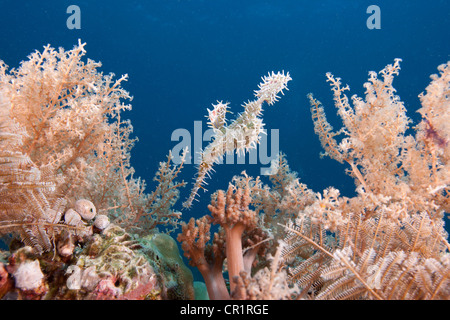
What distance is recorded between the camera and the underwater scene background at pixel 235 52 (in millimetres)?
30422

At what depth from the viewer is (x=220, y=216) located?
2.46 m

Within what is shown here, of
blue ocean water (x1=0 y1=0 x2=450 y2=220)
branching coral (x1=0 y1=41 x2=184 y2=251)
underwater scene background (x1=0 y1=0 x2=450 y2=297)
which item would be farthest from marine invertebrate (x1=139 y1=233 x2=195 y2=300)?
blue ocean water (x1=0 y1=0 x2=450 y2=220)

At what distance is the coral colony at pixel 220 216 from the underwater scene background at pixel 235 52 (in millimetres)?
25424

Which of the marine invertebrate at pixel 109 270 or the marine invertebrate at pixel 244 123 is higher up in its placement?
the marine invertebrate at pixel 244 123

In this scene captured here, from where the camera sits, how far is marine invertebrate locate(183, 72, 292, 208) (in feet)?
9.82

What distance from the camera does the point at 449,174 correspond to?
2.53 metres

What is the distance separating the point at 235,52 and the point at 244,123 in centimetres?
3858

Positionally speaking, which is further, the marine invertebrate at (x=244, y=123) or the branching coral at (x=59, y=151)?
the marine invertebrate at (x=244, y=123)

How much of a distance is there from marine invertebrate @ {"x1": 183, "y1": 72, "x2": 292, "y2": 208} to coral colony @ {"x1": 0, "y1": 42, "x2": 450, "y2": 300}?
15mm
